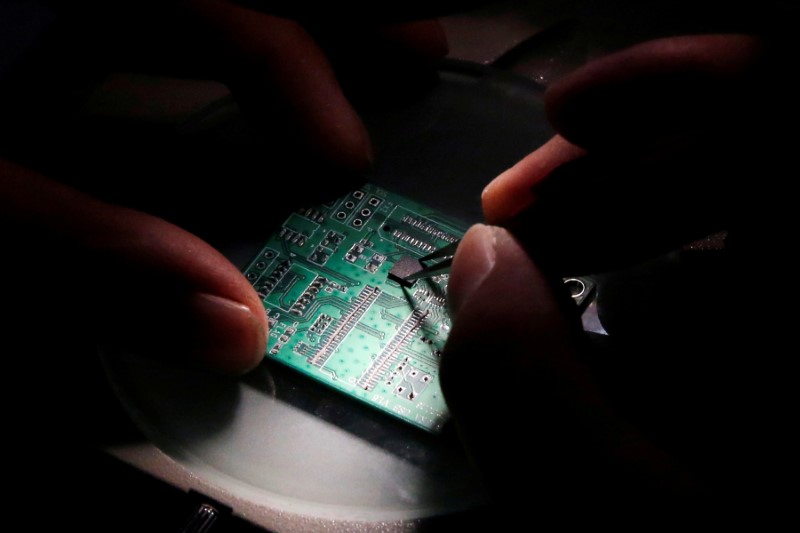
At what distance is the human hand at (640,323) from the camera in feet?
2.85

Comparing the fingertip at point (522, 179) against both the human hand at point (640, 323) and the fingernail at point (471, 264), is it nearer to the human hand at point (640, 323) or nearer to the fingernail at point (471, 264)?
the human hand at point (640, 323)

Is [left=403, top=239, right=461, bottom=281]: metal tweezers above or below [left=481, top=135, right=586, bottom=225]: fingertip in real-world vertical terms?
below

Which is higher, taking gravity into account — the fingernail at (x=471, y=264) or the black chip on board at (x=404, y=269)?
the fingernail at (x=471, y=264)

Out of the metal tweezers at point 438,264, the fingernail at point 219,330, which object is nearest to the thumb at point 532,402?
the metal tweezers at point 438,264

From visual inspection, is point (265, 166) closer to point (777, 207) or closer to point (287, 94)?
point (287, 94)

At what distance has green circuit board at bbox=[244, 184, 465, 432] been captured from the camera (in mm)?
1052

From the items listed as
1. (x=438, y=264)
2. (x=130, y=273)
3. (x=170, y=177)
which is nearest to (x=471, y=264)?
(x=438, y=264)

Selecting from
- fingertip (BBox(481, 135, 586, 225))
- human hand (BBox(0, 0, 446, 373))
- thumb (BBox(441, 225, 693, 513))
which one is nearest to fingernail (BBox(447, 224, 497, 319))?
thumb (BBox(441, 225, 693, 513))

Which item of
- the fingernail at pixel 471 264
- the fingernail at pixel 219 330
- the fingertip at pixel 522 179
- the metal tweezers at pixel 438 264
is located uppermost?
the fingertip at pixel 522 179

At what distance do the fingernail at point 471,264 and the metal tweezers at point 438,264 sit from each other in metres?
0.10

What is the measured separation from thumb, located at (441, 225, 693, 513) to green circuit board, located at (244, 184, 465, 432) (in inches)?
5.2

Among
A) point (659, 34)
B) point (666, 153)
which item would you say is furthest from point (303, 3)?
point (659, 34)

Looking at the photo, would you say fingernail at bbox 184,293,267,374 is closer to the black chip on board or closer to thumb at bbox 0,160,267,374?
thumb at bbox 0,160,267,374

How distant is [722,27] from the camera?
141 centimetres
